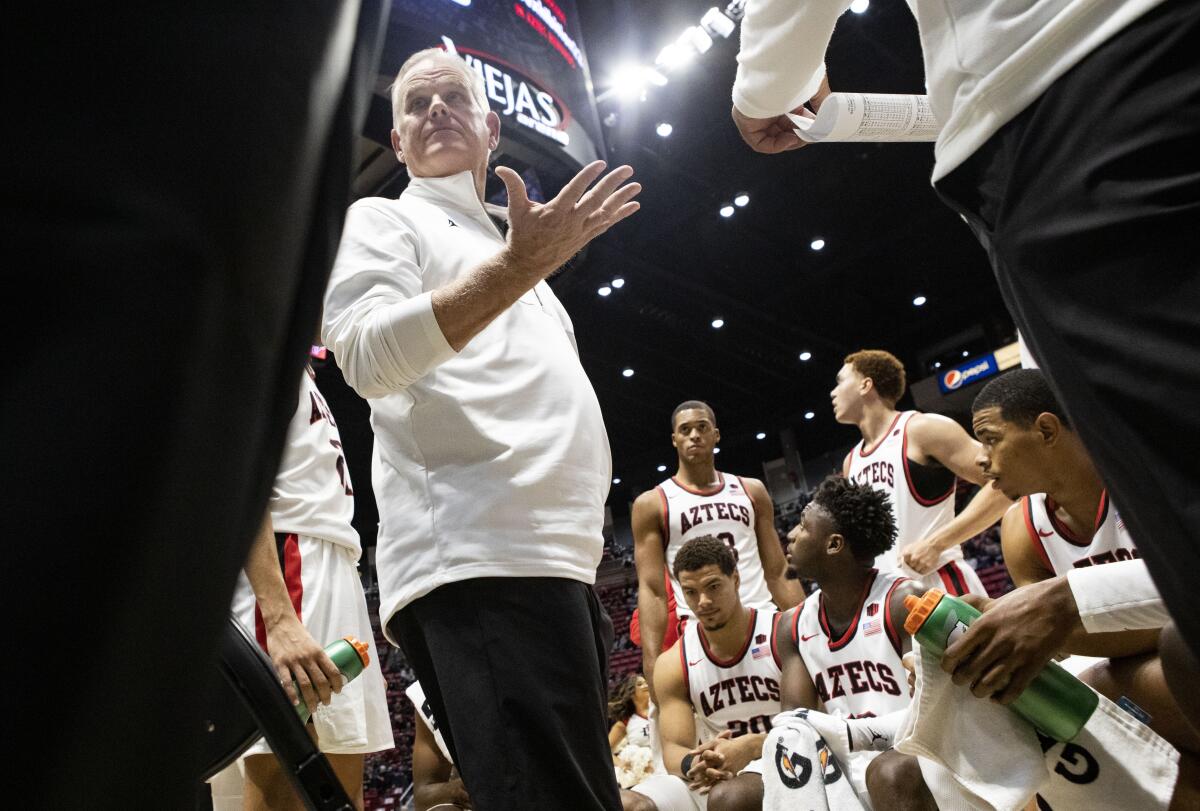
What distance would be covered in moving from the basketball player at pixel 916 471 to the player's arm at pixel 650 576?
3.94ft

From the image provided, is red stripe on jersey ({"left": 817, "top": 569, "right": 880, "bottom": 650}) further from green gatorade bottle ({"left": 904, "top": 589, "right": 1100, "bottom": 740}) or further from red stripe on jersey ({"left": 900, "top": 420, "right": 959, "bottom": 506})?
green gatorade bottle ({"left": 904, "top": 589, "right": 1100, "bottom": 740})

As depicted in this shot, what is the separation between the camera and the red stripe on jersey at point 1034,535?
298 cm

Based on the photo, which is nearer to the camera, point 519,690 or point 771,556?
point 519,690

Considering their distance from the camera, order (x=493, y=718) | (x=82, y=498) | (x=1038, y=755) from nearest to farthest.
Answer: (x=82, y=498), (x=493, y=718), (x=1038, y=755)

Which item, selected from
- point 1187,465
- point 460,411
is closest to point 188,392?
point 1187,465

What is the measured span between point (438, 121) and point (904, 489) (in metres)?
3.63

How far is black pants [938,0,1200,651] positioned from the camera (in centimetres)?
64

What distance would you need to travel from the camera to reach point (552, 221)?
1390 mm

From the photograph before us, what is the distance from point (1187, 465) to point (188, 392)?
66 cm

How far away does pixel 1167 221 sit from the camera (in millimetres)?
659

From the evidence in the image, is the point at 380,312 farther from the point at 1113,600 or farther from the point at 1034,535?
the point at 1034,535

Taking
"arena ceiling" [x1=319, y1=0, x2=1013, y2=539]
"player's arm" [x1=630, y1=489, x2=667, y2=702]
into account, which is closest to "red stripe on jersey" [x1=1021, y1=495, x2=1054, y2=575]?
"player's arm" [x1=630, y1=489, x2=667, y2=702]

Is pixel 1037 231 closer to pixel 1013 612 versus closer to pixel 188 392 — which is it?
pixel 188 392

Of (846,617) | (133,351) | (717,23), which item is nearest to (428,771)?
(846,617)
